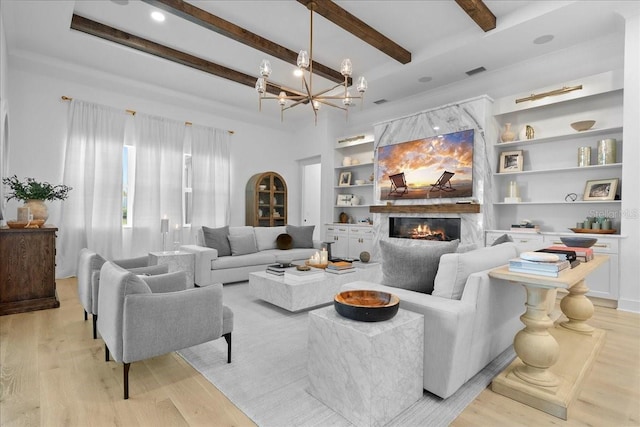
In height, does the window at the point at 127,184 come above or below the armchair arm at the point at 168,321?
above

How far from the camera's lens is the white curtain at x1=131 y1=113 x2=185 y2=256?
5.68 meters

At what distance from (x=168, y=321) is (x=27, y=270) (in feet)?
8.63

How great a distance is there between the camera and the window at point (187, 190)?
6383 mm

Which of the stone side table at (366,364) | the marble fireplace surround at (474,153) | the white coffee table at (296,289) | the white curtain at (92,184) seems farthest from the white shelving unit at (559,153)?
the white curtain at (92,184)

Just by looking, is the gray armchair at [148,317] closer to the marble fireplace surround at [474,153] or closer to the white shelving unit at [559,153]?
the marble fireplace surround at [474,153]

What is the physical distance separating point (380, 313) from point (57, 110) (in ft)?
19.3

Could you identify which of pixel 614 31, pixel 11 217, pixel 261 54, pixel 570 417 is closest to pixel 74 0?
pixel 261 54

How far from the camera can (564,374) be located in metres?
2.00

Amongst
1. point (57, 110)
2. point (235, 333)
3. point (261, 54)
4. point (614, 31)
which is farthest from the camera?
point (57, 110)

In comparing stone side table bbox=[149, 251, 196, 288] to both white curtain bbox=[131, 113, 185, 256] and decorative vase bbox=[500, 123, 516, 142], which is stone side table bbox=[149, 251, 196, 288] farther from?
decorative vase bbox=[500, 123, 516, 142]

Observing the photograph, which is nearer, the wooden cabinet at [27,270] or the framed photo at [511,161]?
the wooden cabinet at [27,270]

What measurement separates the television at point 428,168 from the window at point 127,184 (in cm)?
448

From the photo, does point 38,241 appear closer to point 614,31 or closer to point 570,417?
point 570,417

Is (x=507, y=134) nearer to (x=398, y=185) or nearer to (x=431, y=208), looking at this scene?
(x=431, y=208)
